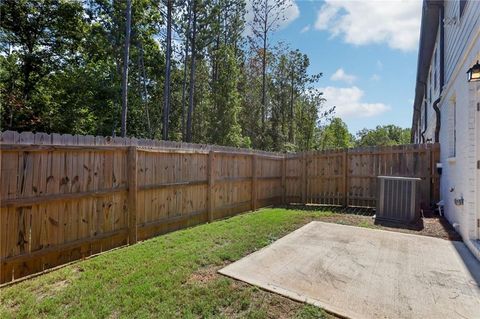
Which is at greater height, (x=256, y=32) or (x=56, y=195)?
(x=256, y=32)

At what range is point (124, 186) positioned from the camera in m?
4.68

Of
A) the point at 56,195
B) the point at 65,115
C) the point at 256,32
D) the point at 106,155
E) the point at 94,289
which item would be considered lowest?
the point at 94,289

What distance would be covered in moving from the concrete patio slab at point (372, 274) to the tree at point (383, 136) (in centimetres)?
5240

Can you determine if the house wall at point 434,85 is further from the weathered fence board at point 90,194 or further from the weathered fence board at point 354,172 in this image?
the weathered fence board at point 90,194

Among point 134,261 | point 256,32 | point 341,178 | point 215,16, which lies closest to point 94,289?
point 134,261

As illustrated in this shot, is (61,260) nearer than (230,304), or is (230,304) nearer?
(230,304)

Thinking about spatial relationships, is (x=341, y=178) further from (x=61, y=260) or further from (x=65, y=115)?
(x=65, y=115)

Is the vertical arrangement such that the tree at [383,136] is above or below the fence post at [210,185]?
above

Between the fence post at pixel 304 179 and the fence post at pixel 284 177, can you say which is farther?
the fence post at pixel 284 177

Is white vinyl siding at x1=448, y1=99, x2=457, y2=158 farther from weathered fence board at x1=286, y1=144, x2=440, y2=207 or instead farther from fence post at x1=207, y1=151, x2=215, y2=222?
fence post at x1=207, y1=151, x2=215, y2=222

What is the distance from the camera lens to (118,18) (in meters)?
13.4

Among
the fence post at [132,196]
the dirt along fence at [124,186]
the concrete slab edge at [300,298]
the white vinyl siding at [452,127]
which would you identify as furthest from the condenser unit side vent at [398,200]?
the fence post at [132,196]

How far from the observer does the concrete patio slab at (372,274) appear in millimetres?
2631

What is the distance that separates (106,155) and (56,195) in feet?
3.07
